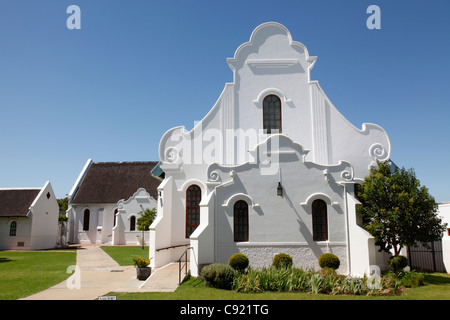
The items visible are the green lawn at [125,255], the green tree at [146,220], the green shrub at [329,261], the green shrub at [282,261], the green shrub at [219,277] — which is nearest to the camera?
the green shrub at [219,277]

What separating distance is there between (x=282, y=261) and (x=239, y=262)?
1941mm

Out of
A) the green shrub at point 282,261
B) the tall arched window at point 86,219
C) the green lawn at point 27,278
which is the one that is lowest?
the green lawn at point 27,278

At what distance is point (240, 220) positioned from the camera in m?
16.0

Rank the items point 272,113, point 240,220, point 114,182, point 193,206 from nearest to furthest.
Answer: point 240,220 < point 193,206 < point 272,113 < point 114,182

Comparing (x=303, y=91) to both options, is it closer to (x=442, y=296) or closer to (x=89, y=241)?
(x=442, y=296)

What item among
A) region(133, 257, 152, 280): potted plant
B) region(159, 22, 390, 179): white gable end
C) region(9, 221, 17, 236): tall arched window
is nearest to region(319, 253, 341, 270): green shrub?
region(159, 22, 390, 179): white gable end

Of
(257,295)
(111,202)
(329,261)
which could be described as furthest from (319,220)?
(111,202)

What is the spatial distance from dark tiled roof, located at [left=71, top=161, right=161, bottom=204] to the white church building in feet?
83.4

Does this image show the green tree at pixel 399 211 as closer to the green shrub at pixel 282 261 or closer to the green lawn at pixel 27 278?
the green shrub at pixel 282 261

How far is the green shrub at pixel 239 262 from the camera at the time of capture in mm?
14453

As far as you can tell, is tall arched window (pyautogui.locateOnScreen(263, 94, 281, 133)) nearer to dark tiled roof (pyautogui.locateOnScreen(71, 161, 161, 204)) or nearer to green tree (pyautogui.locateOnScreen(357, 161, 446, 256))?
green tree (pyautogui.locateOnScreen(357, 161, 446, 256))

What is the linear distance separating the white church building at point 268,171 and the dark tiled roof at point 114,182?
83.4 feet

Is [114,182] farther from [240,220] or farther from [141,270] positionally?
[240,220]

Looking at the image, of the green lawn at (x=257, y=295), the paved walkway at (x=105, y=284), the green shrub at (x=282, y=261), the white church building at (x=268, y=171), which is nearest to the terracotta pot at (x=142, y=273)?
the paved walkway at (x=105, y=284)
